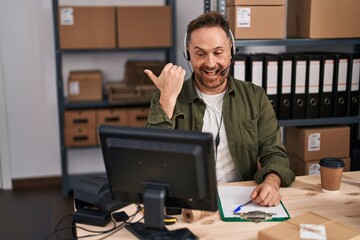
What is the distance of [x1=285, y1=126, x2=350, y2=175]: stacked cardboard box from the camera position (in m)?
2.58

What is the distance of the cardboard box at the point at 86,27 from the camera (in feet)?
11.3

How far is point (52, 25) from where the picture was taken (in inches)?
148

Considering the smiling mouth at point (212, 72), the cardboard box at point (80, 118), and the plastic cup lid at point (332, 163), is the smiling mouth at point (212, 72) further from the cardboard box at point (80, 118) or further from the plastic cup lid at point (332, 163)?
the cardboard box at point (80, 118)

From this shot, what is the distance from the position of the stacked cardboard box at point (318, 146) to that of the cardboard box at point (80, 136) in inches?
67.1

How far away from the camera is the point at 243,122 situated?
2.01m

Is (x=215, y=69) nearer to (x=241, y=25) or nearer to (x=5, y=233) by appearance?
(x=241, y=25)

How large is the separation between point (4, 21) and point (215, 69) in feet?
7.83

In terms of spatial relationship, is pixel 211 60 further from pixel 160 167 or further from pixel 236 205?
pixel 160 167

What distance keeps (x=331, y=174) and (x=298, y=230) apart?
1.52 ft

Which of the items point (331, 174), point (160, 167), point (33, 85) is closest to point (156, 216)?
point (160, 167)

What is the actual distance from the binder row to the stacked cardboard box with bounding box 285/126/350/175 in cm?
10

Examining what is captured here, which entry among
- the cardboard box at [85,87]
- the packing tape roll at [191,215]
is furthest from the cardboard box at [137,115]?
the packing tape roll at [191,215]

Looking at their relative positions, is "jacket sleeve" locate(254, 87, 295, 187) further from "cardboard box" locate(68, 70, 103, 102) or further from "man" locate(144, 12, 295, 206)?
"cardboard box" locate(68, 70, 103, 102)

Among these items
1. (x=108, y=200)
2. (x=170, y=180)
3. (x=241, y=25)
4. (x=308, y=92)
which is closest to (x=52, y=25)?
(x=241, y=25)
